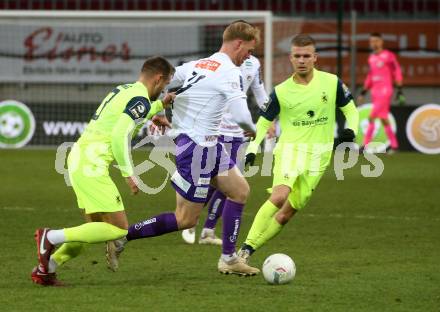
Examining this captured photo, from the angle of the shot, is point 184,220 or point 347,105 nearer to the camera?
point 184,220

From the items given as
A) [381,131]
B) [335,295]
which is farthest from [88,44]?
[335,295]

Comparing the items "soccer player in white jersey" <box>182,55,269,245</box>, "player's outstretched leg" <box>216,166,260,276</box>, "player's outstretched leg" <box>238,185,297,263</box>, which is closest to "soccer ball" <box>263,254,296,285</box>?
"player's outstretched leg" <box>216,166,260,276</box>

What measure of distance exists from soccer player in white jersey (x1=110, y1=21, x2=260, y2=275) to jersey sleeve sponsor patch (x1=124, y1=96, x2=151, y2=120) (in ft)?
2.49

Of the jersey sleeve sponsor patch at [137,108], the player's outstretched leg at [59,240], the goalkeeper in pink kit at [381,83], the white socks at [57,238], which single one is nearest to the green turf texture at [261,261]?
the player's outstretched leg at [59,240]

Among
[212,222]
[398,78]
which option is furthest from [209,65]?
Result: [398,78]

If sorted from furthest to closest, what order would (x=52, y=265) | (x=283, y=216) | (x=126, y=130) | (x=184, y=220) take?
(x=283, y=216) < (x=184, y=220) < (x=52, y=265) < (x=126, y=130)

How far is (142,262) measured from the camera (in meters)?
9.44

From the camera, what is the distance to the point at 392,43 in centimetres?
2416

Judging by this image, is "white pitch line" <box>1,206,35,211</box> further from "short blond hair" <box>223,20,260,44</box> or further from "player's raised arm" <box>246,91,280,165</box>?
"short blond hair" <box>223,20,260,44</box>

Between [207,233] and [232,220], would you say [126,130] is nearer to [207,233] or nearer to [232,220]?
[232,220]

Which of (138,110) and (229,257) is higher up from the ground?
(138,110)

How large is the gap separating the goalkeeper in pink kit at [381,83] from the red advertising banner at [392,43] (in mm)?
1549

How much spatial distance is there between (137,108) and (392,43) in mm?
16860

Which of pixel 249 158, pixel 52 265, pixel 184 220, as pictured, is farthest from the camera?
pixel 249 158
